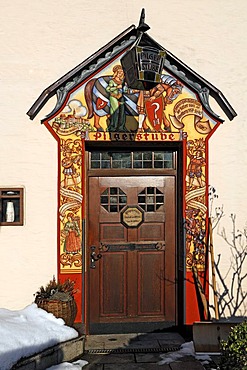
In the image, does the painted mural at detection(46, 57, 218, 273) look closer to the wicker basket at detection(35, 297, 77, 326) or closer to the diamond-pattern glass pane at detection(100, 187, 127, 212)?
the diamond-pattern glass pane at detection(100, 187, 127, 212)

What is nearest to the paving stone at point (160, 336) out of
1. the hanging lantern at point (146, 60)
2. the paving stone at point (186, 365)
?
the paving stone at point (186, 365)

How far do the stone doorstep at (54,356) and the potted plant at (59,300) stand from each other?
0.34 meters

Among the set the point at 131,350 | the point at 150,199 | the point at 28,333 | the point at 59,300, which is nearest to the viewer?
the point at 28,333

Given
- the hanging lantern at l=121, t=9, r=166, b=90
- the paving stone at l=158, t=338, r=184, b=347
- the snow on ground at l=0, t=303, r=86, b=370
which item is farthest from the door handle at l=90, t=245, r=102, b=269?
the hanging lantern at l=121, t=9, r=166, b=90

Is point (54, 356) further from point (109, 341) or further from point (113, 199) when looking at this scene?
point (113, 199)

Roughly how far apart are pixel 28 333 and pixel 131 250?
6.73ft

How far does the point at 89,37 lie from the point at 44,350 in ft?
12.8

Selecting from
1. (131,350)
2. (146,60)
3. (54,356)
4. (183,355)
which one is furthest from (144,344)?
(146,60)

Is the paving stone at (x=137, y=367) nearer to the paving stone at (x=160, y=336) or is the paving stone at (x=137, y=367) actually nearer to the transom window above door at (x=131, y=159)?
the paving stone at (x=160, y=336)

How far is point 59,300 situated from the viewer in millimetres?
6395

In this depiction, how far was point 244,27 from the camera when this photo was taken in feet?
23.5

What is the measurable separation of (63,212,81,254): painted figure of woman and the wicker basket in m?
0.73

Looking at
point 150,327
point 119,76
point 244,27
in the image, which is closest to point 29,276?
point 150,327

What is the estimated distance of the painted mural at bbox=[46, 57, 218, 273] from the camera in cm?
689
